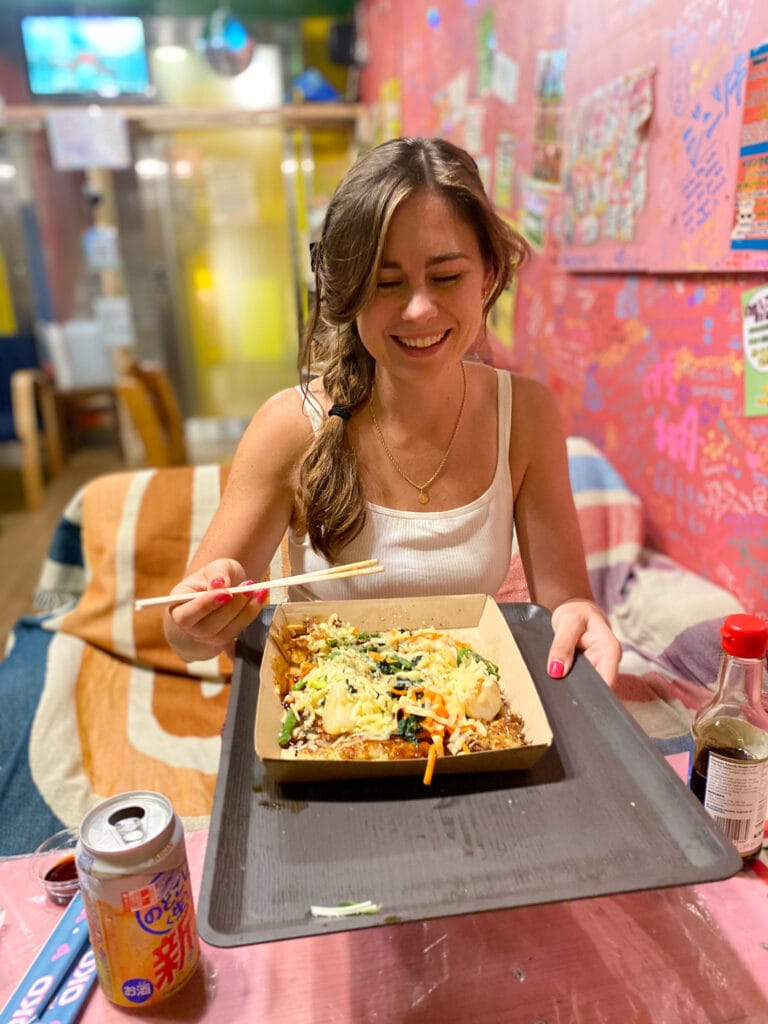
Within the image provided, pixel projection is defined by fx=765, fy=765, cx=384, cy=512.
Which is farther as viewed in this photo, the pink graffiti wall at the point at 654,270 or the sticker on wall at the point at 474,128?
the sticker on wall at the point at 474,128

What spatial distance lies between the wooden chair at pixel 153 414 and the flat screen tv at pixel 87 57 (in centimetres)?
252

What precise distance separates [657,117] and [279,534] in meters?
1.27

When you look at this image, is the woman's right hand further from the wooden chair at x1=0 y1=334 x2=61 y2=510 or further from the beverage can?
the wooden chair at x1=0 y1=334 x2=61 y2=510

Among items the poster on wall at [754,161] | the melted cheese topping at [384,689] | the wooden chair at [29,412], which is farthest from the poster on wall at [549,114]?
the wooden chair at [29,412]

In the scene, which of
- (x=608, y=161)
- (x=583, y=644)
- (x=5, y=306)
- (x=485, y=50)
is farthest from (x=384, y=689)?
(x=5, y=306)

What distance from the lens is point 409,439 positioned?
1.30m

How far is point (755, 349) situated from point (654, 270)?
0.42 meters

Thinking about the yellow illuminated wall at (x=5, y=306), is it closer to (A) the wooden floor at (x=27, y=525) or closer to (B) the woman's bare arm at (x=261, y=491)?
(A) the wooden floor at (x=27, y=525)

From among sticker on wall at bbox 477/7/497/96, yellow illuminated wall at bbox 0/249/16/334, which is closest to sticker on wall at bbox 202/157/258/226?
yellow illuminated wall at bbox 0/249/16/334

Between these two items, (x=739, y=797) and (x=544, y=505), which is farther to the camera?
(x=544, y=505)

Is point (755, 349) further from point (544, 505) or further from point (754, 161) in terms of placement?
point (544, 505)

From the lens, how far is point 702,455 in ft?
5.41

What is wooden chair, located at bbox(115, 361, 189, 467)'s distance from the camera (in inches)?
130

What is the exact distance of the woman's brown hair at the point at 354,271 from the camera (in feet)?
3.31
